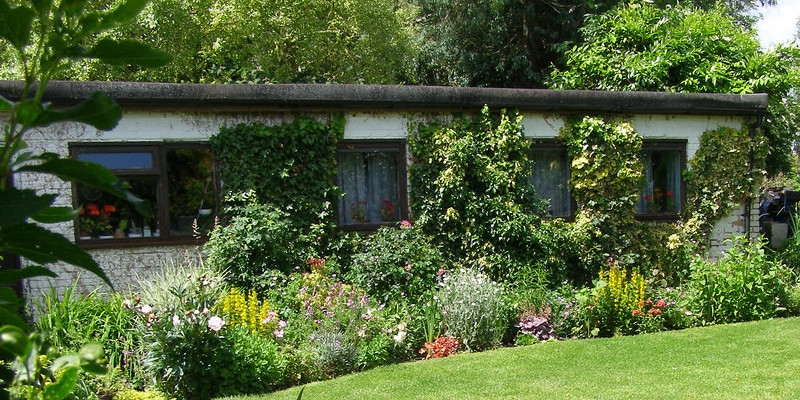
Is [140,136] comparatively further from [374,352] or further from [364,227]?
[374,352]

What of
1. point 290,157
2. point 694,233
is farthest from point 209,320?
point 694,233

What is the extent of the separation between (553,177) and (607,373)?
161 inches

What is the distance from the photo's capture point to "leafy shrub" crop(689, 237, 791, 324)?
8.20 metres

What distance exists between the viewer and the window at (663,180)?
10092 millimetres

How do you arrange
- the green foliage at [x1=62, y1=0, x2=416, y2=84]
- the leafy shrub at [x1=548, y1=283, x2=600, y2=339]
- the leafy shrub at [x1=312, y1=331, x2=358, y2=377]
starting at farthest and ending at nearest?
1. the green foliage at [x1=62, y1=0, x2=416, y2=84]
2. the leafy shrub at [x1=548, y1=283, x2=600, y2=339]
3. the leafy shrub at [x1=312, y1=331, x2=358, y2=377]

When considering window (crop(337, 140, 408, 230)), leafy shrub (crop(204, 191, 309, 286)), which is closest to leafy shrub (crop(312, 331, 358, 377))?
leafy shrub (crop(204, 191, 309, 286))

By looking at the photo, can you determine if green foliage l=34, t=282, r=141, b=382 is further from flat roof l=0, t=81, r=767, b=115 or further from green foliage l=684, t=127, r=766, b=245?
green foliage l=684, t=127, r=766, b=245

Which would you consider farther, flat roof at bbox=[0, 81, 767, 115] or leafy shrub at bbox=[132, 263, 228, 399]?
flat roof at bbox=[0, 81, 767, 115]

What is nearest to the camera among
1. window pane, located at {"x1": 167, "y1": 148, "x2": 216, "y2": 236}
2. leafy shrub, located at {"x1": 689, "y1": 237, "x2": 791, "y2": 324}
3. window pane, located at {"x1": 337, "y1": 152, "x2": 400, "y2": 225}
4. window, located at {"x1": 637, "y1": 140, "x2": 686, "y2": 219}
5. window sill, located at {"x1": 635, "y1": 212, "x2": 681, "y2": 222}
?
window pane, located at {"x1": 167, "y1": 148, "x2": 216, "y2": 236}

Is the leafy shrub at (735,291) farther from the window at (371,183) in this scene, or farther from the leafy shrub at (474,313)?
the window at (371,183)

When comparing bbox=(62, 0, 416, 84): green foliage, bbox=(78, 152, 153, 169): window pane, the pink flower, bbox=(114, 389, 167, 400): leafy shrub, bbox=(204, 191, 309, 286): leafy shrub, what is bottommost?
bbox=(114, 389, 167, 400): leafy shrub

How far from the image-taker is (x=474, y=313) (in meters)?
7.21

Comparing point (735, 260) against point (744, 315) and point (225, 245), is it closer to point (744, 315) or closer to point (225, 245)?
point (744, 315)

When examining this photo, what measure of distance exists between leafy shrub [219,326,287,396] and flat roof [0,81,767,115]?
107 inches
